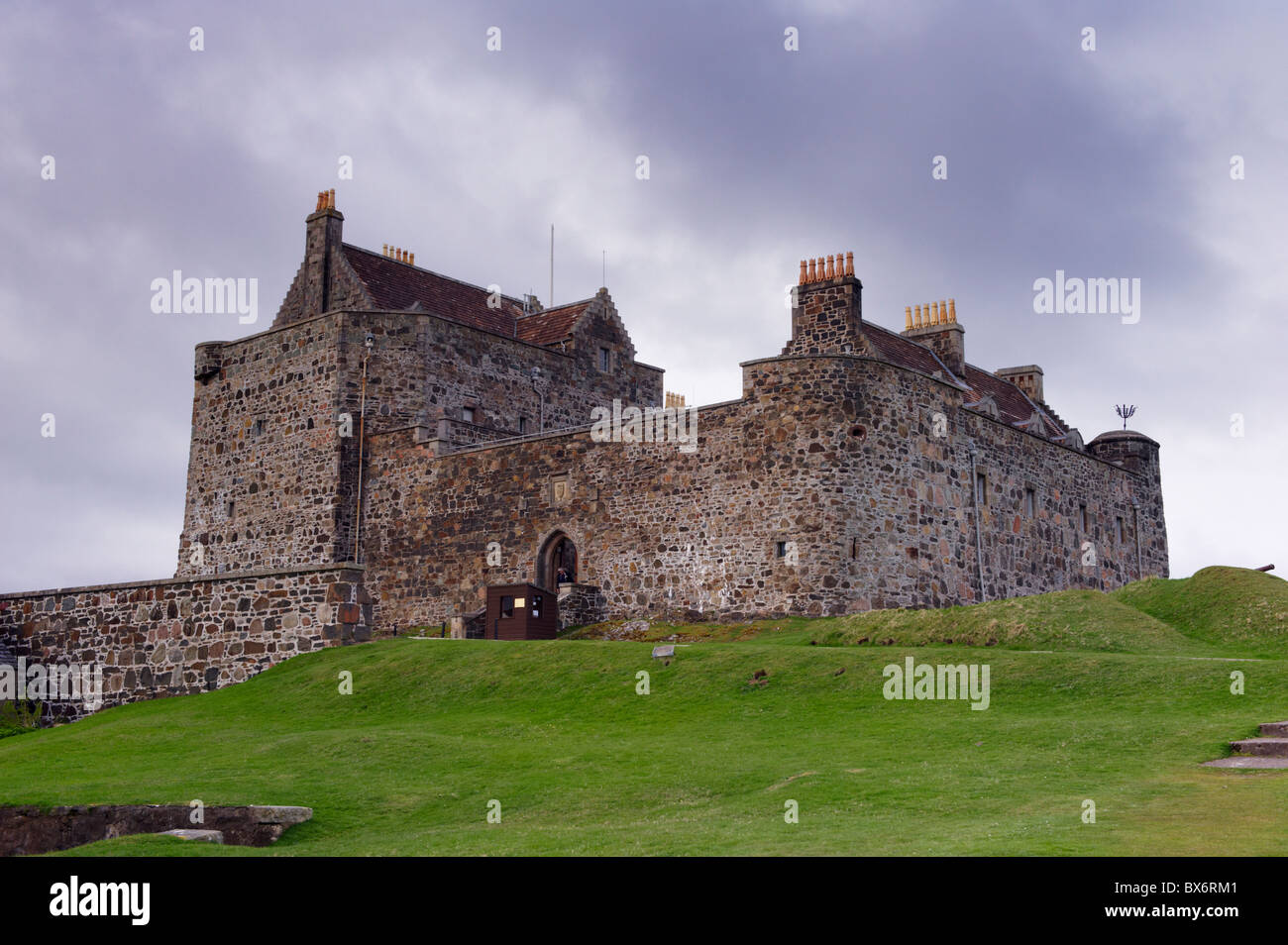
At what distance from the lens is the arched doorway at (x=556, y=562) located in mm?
42062

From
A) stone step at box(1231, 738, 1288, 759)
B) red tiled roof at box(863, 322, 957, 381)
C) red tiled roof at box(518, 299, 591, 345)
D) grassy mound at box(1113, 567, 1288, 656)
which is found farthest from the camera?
red tiled roof at box(518, 299, 591, 345)

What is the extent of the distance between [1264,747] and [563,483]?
27.0 metres

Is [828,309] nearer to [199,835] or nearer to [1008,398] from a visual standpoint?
[1008,398]

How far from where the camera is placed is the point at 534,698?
85.4ft

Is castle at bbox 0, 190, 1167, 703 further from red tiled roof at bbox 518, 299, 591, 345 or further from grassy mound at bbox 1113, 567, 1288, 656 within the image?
grassy mound at bbox 1113, 567, 1288, 656

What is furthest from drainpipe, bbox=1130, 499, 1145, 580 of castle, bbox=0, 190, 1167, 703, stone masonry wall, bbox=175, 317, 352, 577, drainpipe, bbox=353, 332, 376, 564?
stone masonry wall, bbox=175, 317, 352, 577

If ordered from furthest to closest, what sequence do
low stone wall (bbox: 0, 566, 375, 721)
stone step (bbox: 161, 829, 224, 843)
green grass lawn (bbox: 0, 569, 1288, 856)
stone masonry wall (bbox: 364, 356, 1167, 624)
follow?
stone masonry wall (bbox: 364, 356, 1167, 624), low stone wall (bbox: 0, 566, 375, 721), stone step (bbox: 161, 829, 224, 843), green grass lawn (bbox: 0, 569, 1288, 856)

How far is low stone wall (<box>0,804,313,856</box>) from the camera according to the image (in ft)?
52.6

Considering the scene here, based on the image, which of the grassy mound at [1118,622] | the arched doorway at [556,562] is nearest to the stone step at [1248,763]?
the grassy mound at [1118,622]

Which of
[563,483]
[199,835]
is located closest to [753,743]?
[199,835]

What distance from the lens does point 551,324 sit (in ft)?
183

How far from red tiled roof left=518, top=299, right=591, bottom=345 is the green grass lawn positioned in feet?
79.7

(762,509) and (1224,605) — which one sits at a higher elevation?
(762,509)
